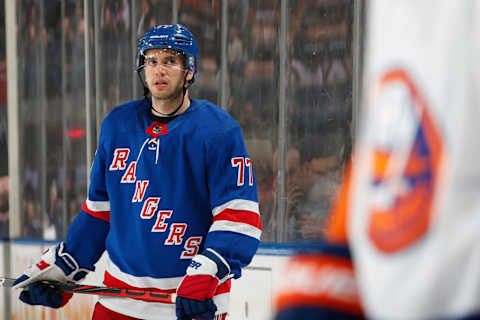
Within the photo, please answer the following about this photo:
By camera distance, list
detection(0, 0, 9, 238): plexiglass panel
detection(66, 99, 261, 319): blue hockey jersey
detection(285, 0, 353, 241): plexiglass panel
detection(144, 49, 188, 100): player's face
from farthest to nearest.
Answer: detection(0, 0, 9, 238): plexiglass panel
detection(285, 0, 353, 241): plexiglass panel
detection(144, 49, 188, 100): player's face
detection(66, 99, 261, 319): blue hockey jersey

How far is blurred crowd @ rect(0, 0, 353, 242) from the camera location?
2.80 meters

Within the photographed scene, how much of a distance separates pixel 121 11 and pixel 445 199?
3.14m

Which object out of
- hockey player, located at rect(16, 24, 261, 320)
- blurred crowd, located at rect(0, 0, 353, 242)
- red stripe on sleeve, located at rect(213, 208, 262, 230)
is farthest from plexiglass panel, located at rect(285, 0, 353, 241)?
red stripe on sleeve, located at rect(213, 208, 262, 230)

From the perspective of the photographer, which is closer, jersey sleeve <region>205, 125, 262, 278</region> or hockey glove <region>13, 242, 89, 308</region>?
jersey sleeve <region>205, 125, 262, 278</region>

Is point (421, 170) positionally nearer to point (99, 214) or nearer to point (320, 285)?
point (320, 285)

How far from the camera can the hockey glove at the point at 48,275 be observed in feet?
5.91

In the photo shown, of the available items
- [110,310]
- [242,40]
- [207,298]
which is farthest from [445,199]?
[242,40]

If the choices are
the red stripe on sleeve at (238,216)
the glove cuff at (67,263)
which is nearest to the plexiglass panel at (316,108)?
the red stripe on sleeve at (238,216)

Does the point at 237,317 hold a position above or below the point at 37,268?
below

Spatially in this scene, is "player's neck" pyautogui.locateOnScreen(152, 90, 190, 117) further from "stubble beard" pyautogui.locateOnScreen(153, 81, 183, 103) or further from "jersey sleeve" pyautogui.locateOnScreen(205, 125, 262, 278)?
"jersey sleeve" pyautogui.locateOnScreen(205, 125, 262, 278)

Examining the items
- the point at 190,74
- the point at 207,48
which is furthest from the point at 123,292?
the point at 207,48

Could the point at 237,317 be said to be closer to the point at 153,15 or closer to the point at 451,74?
the point at 153,15

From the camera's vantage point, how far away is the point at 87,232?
1.85 meters

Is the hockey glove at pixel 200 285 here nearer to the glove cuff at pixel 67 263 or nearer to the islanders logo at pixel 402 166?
the glove cuff at pixel 67 263
